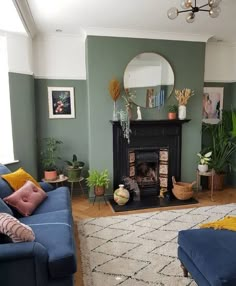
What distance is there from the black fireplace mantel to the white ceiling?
4.72 feet

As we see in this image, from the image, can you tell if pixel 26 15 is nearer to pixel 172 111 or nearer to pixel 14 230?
pixel 172 111

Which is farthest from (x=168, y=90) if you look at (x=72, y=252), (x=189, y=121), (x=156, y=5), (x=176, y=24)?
(x=72, y=252)

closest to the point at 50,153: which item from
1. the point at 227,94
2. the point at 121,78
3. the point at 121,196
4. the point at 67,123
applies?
the point at 67,123

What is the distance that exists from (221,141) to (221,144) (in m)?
0.06

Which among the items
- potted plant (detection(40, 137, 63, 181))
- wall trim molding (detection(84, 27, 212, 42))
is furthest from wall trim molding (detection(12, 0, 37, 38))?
potted plant (detection(40, 137, 63, 181))

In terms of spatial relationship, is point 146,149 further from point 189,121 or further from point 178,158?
point 189,121

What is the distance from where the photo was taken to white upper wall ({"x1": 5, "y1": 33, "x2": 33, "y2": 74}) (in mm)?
3697

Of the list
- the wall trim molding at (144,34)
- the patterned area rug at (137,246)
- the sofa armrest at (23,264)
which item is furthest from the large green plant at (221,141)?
the sofa armrest at (23,264)

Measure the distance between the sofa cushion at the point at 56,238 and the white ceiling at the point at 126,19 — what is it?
2393mm

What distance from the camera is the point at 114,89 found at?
12.8ft

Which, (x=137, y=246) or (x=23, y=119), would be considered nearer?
(x=137, y=246)

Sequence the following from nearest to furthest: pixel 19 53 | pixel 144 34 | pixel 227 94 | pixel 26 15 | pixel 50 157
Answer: pixel 26 15
pixel 19 53
pixel 144 34
pixel 50 157
pixel 227 94

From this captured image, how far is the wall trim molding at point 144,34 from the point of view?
3844 millimetres

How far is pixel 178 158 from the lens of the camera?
439 centimetres
